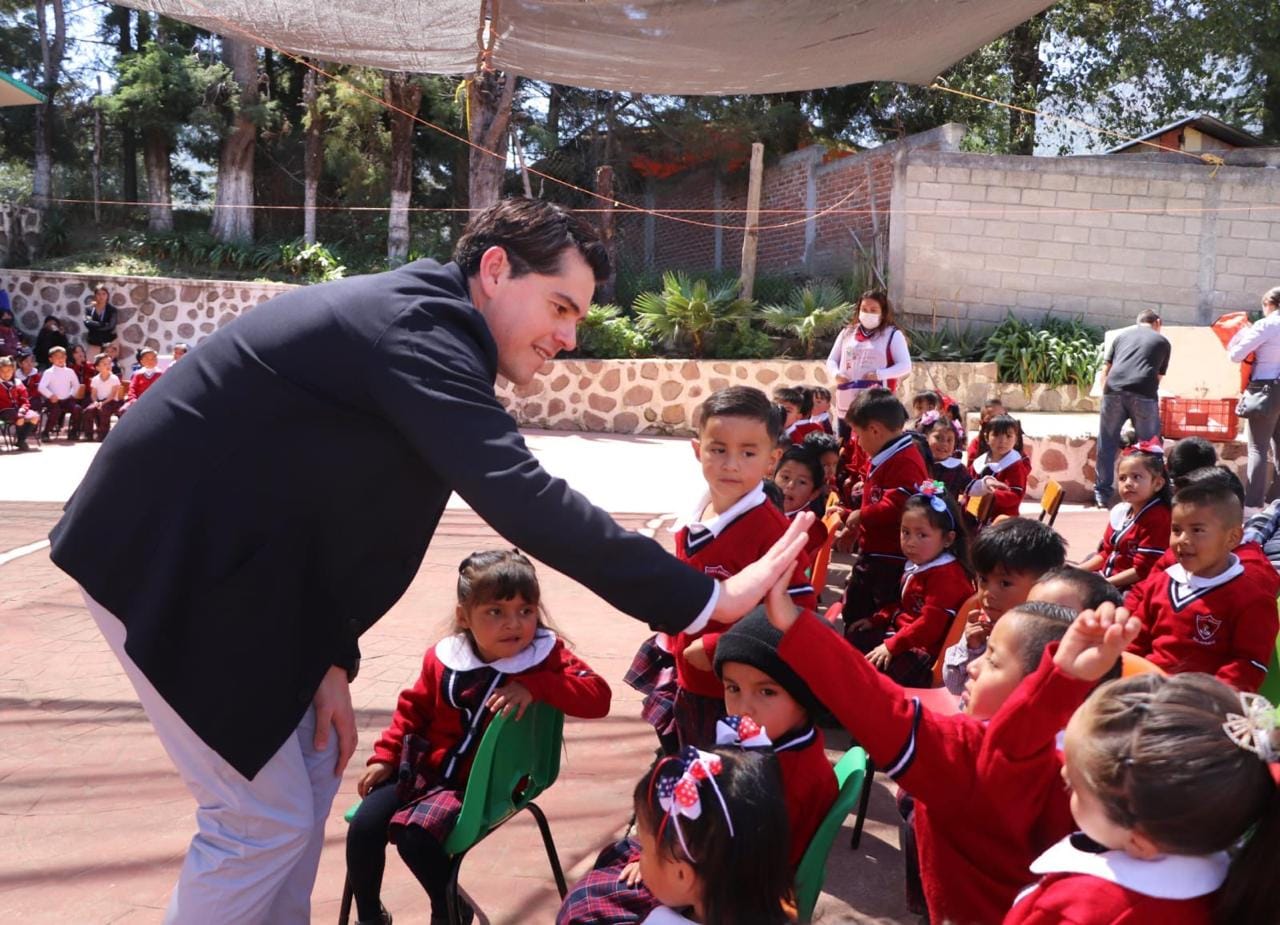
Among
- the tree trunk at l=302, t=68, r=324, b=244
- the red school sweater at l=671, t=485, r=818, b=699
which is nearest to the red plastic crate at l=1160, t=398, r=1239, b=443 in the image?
the red school sweater at l=671, t=485, r=818, b=699

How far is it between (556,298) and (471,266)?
18cm

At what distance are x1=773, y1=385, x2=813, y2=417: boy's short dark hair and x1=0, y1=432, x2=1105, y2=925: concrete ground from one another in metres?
1.37

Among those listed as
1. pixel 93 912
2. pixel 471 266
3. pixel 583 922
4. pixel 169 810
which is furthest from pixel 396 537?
pixel 169 810

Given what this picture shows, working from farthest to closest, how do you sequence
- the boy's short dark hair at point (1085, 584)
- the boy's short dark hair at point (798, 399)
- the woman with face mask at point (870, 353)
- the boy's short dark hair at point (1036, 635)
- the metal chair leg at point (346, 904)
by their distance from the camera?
the boy's short dark hair at point (798, 399) → the woman with face mask at point (870, 353) → the boy's short dark hair at point (1085, 584) → the metal chair leg at point (346, 904) → the boy's short dark hair at point (1036, 635)

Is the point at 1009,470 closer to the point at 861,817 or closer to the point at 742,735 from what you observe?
the point at 861,817

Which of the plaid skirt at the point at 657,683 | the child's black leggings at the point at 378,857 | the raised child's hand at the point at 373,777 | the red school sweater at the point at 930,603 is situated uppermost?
the red school sweater at the point at 930,603

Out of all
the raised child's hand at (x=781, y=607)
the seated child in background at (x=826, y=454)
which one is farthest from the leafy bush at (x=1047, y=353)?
the raised child's hand at (x=781, y=607)

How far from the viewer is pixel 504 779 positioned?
251 centimetres

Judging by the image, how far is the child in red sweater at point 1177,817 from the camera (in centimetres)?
151

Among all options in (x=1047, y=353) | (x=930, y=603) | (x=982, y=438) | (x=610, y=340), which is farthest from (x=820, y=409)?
(x=1047, y=353)

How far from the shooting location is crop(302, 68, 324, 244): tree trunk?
1947cm

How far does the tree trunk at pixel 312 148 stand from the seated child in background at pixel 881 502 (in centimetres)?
1637

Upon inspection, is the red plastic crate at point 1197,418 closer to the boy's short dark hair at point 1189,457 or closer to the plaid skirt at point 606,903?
the boy's short dark hair at point 1189,457

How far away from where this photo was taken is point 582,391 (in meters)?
15.2
